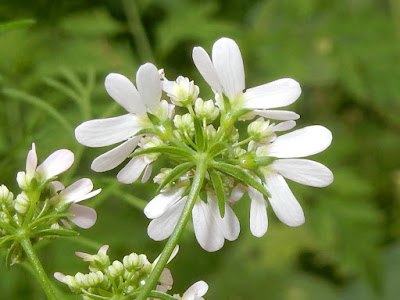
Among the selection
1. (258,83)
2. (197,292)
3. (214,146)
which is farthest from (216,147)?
(258,83)

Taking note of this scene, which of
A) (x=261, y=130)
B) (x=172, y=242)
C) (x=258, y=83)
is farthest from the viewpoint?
(x=258, y=83)

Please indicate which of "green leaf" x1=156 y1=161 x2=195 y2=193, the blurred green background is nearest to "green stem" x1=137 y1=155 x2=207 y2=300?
"green leaf" x1=156 y1=161 x2=195 y2=193

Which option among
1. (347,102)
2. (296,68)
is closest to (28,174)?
(296,68)

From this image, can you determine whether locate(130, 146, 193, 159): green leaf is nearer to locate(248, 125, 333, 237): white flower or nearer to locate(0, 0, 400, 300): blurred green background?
locate(248, 125, 333, 237): white flower

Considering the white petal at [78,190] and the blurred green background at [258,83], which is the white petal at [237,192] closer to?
the white petal at [78,190]

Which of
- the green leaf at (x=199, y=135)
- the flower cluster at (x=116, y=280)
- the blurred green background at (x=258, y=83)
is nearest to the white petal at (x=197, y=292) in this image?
the flower cluster at (x=116, y=280)

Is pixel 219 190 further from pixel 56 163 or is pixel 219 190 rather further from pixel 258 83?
pixel 258 83
